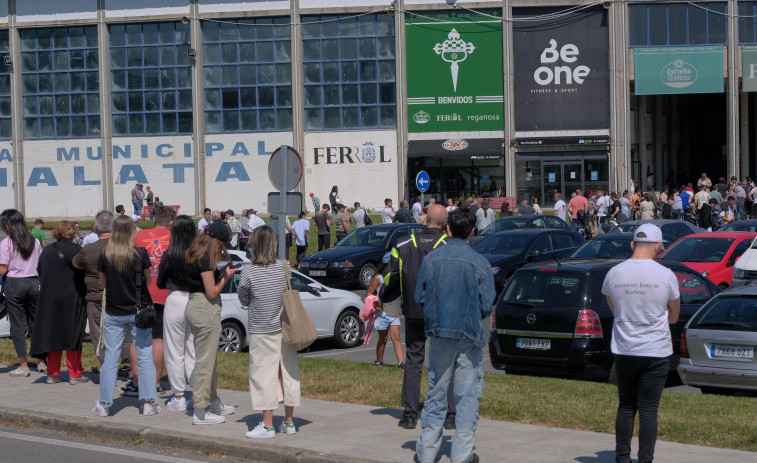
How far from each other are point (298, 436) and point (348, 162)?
41.0 m

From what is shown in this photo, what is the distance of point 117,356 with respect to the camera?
9.73 meters

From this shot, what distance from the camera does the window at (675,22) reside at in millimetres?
48031

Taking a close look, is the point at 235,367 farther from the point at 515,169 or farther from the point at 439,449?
the point at 515,169

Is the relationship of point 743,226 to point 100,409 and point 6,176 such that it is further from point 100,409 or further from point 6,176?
point 6,176

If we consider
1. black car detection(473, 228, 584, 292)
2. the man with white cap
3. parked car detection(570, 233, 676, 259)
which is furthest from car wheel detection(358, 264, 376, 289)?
the man with white cap

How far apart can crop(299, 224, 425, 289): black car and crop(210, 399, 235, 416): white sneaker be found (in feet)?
48.9

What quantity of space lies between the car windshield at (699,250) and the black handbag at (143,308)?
41.2 feet

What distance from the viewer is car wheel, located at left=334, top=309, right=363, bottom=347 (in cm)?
1625

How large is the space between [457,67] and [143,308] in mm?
39902

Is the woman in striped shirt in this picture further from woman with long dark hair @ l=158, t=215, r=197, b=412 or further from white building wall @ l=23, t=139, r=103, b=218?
white building wall @ l=23, t=139, r=103, b=218

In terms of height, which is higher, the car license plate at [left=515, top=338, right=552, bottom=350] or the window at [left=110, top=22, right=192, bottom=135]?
the window at [left=110, top=22, right=192, bottom=135]

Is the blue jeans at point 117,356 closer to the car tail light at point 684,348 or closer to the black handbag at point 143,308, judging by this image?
the black handbag at point 143,308

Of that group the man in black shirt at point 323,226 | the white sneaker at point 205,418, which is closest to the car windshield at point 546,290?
the white sneaker at point 205,418

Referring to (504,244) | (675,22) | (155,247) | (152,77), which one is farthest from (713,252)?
(152,77)
